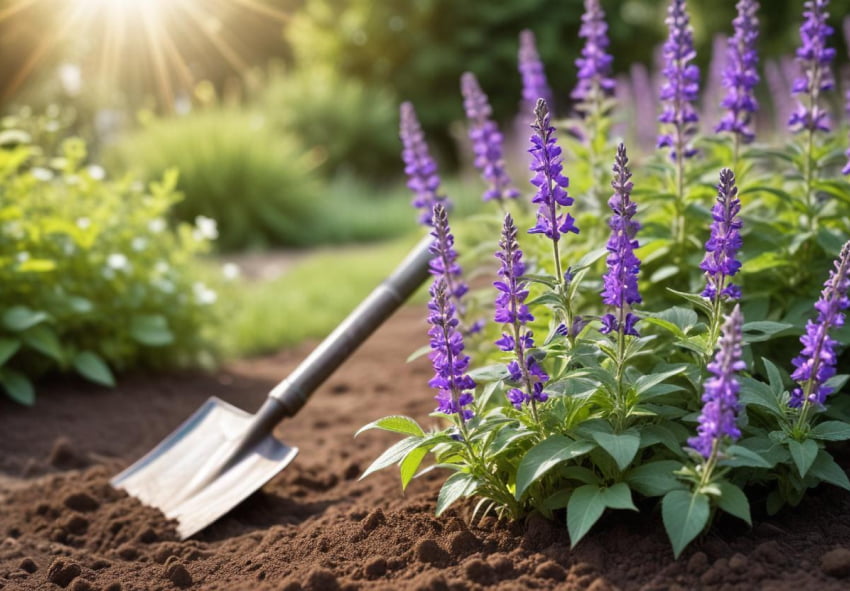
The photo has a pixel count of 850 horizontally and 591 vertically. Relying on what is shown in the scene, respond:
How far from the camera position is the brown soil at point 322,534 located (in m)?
2.04

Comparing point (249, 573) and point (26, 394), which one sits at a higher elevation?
point (249, 573)

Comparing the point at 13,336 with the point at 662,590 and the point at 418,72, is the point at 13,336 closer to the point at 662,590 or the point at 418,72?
the point at 662,590

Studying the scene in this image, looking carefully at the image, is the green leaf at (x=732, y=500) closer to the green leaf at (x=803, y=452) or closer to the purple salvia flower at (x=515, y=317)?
the green leaf at (x=803, y=452)

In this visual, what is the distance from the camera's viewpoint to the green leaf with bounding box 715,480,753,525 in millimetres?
1953

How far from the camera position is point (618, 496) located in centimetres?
202

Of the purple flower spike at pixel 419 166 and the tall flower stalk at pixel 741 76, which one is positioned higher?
the tall flower stalk at pixel 741 76

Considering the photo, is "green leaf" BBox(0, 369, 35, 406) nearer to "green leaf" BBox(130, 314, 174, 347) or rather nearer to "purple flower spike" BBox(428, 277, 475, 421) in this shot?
"green leaf" BBox(130, 314, 174, 347)

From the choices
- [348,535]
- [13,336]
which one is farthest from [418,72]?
[348,535]

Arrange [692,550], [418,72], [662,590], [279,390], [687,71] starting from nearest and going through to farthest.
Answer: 1. [662,590]
2. [692,550]
3. [687,71]
4. [279,390]
5. [418,72]

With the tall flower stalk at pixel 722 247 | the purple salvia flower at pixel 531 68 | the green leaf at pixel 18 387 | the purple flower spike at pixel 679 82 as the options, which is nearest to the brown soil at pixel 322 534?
the green leaf at pixel 18 387

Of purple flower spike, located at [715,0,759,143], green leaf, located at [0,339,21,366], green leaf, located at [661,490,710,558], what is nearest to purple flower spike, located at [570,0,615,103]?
purple flower spike, located at [715,0,759,143]

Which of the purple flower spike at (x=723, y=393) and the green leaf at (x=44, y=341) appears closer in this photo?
the purple flower spike at (x=723, y=393)

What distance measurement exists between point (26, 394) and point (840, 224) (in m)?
3.50

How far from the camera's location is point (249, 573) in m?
2.33
